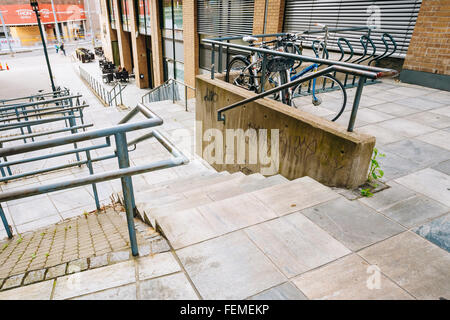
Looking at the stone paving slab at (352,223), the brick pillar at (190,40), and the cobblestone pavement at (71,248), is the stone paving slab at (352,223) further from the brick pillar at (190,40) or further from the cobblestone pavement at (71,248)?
the brick pillar at (190,40)

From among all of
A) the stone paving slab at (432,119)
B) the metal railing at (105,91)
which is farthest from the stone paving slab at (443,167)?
the metal railing at (105,91)

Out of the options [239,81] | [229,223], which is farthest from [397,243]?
[239,81]

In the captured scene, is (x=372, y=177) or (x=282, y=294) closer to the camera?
(x=282, y=294)

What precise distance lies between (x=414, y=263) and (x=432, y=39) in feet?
19.3

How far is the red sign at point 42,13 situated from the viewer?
137 feet

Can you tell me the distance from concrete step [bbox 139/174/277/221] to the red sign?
2069 inches

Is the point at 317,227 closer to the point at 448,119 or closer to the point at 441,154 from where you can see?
the point at 441,154

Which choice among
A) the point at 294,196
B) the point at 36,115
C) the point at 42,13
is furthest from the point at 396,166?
the point at 42,13

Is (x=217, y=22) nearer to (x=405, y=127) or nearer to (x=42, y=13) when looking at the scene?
(x=405, y=127)

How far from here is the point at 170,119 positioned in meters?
9.77

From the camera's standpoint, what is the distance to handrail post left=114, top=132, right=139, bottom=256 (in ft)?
6.14

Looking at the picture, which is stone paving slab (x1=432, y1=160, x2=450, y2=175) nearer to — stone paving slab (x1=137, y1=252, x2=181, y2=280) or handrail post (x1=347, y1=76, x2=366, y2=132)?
handrail post (x1=347, y1=76, x2=366, y2=132)

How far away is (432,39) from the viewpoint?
19.7 ft
